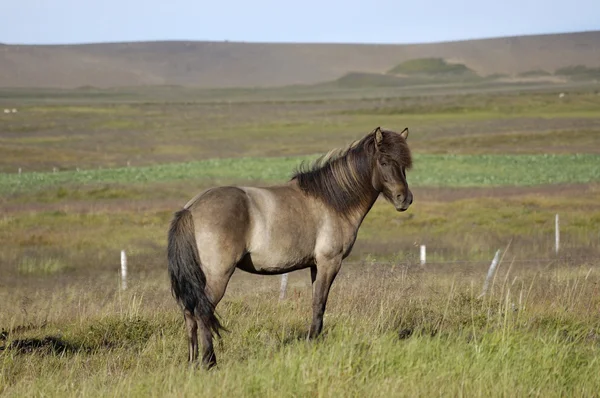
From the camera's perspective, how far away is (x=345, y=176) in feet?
30.5

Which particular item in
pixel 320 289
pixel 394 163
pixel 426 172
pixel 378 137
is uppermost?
pixel 378 137

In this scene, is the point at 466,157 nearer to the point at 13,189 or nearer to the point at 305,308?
the point at 13,189

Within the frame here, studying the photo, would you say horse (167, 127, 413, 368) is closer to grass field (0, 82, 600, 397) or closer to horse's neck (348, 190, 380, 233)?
horse's neck (348, 190, 380, 233)

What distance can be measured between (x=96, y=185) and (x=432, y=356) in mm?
35070

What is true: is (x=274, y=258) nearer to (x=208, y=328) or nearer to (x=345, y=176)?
(x=208, y=328)

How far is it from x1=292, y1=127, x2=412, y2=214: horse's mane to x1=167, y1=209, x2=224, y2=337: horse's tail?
148 centimetres

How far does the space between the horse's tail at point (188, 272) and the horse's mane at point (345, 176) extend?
4.87 ft

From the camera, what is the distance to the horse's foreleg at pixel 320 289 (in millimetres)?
8750

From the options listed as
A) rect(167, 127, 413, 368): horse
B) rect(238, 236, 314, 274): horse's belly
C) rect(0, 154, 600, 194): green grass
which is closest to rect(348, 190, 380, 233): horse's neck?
rect(167, 127, 413, 368): horse

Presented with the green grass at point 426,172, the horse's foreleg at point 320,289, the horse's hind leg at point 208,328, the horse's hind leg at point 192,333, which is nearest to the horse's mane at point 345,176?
the horse's foreleg at point 320,289

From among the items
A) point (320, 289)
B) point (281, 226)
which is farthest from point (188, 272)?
point (320, 289)

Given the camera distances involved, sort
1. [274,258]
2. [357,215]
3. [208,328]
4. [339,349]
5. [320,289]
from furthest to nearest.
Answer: [357,215] → [320,289] → [274,258] → [208,328] → [339,349]

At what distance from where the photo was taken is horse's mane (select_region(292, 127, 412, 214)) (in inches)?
357

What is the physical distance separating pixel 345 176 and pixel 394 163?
0.52 meters
